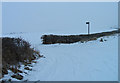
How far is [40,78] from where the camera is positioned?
446 centimetres

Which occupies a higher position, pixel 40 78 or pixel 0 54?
pixel 0 54

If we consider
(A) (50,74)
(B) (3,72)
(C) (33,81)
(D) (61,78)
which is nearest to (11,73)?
(B) (3,72)

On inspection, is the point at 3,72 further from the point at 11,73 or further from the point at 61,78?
the point at 61,78

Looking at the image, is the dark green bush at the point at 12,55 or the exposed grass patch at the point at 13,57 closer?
the exposed grass patch at the point at 13,57

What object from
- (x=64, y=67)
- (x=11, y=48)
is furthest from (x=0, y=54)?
(x=64, y=67)

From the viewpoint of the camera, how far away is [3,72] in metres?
4.54

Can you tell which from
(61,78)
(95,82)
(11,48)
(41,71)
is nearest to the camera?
(95,82)

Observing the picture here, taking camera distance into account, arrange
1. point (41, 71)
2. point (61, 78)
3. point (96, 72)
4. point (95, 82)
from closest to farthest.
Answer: point (95, 82) → point (61, 78) → point (96, 72) → point (41, 71)

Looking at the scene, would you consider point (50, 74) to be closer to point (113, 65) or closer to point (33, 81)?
point (33, 81)

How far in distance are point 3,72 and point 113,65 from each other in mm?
3757

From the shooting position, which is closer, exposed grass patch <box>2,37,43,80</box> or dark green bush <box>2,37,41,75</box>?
exposed grass patch <box>2,37,43,80</box>

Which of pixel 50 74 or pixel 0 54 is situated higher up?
pixel 0 54

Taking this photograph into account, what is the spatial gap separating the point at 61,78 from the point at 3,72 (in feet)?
5.91

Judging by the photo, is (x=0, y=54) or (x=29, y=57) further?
(x=29, y=57)
